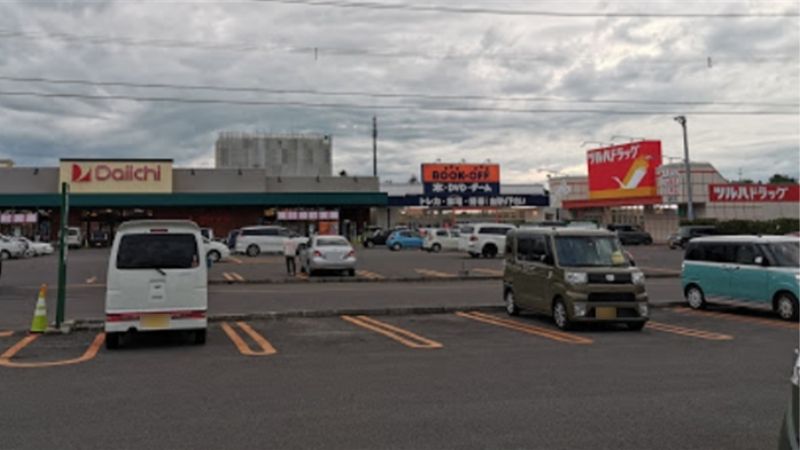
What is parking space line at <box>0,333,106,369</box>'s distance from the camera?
952cm

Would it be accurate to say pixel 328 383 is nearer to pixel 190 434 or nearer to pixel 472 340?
pixel 190 434

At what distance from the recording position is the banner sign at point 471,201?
66125mm

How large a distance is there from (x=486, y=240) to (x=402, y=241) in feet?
43.1

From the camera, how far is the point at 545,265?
13.5 meters

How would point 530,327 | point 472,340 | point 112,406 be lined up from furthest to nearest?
point 530,327 → point 472,340 → point 112,406

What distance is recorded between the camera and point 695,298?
54.3 feet

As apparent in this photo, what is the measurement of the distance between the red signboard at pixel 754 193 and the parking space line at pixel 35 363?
5659 cm

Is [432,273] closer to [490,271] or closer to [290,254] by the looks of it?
[490,271]

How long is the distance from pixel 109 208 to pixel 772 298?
54.1 metres

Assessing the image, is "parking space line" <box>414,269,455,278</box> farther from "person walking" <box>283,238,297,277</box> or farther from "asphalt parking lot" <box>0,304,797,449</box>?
"asphalt parking lot" <box>0,304,797,449</box>

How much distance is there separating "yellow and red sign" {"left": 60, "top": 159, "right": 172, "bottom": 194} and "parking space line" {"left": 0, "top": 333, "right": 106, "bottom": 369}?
47846 millimetres

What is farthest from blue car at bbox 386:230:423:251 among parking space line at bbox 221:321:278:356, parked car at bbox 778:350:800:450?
parked car at bbox 778:350:800:450

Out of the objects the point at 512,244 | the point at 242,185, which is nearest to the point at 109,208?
the point at 242,185

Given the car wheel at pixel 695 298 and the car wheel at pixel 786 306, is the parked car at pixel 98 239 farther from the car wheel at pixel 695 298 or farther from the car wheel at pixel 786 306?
the car wheel at pixel 786 306
